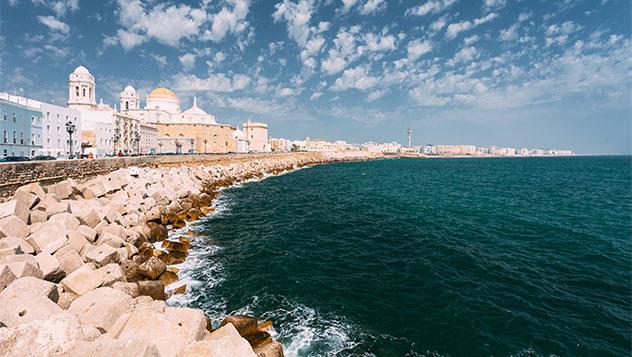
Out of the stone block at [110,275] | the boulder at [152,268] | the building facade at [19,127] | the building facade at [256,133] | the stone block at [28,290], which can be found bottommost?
the boulder at [152,268]

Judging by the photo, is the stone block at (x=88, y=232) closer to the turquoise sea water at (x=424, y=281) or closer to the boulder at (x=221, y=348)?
the turquoise sea water at (x=424, y=281)

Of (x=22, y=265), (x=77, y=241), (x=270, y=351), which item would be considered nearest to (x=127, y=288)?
(x=22, y=265)

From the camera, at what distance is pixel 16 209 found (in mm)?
11828

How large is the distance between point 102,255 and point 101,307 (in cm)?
444

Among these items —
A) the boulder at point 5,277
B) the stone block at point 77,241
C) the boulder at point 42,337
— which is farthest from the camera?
the stone block at point 77,241

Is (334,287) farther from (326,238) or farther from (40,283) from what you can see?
(40,283)

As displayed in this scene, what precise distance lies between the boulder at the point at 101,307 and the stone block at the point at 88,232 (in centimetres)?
594

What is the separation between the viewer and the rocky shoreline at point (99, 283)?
5395mm

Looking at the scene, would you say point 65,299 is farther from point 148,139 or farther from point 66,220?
point 148,139

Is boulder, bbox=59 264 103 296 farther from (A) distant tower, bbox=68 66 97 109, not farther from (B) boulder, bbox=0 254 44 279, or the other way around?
(A) distant tower, bbox=68 66 97 109

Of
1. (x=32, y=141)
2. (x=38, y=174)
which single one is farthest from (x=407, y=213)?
(x=32, y=141)

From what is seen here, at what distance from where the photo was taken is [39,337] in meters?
5.29

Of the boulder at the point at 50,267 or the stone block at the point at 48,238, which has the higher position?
the stone block at the point at 48,238

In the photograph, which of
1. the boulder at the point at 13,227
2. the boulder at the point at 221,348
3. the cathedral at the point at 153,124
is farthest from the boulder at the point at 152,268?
the cathedral at the point at 153,124
